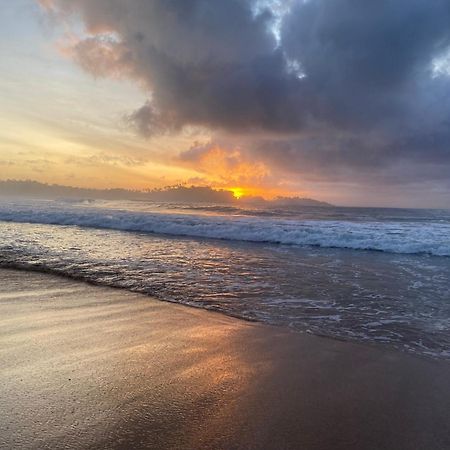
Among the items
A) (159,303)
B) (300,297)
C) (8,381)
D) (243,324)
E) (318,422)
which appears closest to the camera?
(318,422)

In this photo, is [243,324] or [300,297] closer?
[243,324]

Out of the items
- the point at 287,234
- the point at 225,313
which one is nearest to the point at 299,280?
the point at 225,313

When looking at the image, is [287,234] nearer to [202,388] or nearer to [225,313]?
[225,313]

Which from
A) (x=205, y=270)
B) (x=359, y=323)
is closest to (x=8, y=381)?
(x=359, y=323)

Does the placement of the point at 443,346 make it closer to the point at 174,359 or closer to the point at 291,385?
the point at 291,385

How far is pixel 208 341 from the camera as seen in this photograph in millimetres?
4516

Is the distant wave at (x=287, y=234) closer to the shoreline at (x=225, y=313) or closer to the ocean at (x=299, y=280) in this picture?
the ocean at (x=299, y=280)

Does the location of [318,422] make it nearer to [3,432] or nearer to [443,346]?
[3,432]

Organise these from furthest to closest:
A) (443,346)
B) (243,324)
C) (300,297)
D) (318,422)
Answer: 1. (300,297)
2. (243,324)
3. (443,346)
4. (318,422)

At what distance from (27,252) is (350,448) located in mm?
10916

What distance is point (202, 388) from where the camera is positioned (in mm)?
3262

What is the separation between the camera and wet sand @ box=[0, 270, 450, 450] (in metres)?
2.56

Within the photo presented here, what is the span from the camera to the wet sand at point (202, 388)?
8.41 feet

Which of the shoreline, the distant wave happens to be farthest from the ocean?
the distant wave
